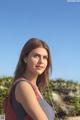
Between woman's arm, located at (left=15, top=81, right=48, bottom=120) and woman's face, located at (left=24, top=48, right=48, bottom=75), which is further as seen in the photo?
woman's face, located at (left=24, top=48, right=48, bottom=75)

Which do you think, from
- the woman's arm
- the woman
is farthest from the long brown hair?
the woman's arm

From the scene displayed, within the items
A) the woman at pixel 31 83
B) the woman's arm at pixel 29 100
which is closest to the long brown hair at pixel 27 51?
the woman at pixel 31 83

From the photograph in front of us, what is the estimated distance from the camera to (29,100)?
2.99 meters

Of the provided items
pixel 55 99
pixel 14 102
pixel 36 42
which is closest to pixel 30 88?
pixel 14 102

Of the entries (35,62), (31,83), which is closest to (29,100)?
(31,83)

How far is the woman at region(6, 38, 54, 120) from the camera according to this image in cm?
300

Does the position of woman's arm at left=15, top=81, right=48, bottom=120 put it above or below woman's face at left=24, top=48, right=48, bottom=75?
below

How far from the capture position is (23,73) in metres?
3.28

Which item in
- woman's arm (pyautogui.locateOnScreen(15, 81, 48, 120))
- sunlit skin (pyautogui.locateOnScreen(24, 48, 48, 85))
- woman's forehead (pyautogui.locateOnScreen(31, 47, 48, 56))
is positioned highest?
woman's forehead (pyautogui.locateOnScreen(31, 47, 48, 56))

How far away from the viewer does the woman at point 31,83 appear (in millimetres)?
3002

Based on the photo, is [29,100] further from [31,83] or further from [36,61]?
[36,61]

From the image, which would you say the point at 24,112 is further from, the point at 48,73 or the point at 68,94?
the point at 68,94

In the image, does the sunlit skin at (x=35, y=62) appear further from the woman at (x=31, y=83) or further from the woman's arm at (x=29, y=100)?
the woman's arm at (x=29, y=100)

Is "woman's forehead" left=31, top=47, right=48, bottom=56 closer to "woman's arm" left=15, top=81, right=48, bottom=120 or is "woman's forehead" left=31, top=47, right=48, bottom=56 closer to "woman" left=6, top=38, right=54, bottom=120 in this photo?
"woman" left=6, top=38, right=54, bottom=120
